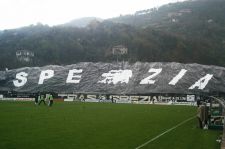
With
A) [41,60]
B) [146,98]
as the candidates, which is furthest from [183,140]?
[41,60]

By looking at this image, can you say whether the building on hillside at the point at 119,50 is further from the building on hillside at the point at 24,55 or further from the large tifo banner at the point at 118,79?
the large tifo banner at the point at 118,79

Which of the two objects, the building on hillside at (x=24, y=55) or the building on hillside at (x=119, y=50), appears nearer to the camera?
the building on hillside at (x=24, y=55)

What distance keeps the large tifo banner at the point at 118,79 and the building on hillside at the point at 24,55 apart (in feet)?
86.8

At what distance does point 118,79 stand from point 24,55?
4667 cm

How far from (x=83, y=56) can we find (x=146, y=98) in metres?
65.8

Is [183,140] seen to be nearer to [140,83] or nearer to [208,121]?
[208,121]

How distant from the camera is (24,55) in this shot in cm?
13338

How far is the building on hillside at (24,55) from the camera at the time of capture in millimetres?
129125

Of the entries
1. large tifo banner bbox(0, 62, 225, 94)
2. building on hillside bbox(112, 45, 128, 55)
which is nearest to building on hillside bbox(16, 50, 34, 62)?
building on hillside bbox(112, 45, 128, 55)

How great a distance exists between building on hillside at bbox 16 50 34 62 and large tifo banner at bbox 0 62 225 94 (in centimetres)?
2644

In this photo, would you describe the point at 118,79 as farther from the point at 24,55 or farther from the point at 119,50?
the point at 24,55

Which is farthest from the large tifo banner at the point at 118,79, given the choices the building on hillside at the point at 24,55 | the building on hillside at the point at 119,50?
the building on hillside at the point at 119,50

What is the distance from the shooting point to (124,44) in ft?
481

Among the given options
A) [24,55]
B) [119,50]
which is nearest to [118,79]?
[119,50]
